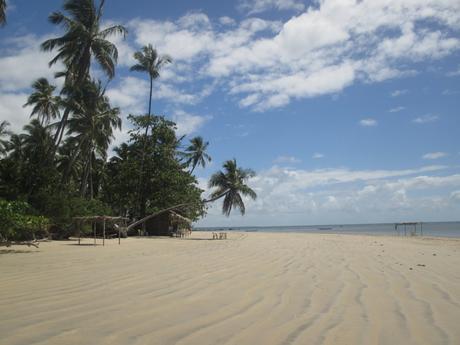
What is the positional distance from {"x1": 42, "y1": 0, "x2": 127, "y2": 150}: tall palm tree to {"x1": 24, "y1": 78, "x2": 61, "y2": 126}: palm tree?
500 inches

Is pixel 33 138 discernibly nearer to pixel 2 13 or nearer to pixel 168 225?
pixel 168 225

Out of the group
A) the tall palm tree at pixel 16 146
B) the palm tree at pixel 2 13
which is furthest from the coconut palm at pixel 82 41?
the tall palm tree at pixel 16 146

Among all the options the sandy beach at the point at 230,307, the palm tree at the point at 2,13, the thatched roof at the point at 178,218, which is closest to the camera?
the sandy beach at the point at 230,307

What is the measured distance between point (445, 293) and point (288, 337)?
2880mm

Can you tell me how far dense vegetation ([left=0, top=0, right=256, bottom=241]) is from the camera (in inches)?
802

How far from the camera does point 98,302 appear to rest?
4516mm

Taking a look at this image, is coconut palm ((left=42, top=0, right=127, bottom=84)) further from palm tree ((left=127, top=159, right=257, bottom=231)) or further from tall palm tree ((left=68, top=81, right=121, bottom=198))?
palm tree ((left=127, top=159, right=257, bottom=231))

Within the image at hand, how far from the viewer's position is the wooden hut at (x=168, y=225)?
30.7 meters

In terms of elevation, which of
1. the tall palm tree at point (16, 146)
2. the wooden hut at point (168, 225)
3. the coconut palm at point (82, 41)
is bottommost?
the wooden hut at point (168, 225)

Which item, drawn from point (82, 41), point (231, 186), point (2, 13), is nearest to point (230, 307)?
point (2, 13)

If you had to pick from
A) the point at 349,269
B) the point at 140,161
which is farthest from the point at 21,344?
the point at 140,161

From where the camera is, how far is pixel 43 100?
3569 centimetres

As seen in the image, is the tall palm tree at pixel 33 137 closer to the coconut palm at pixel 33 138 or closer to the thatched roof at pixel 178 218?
the coconut palm at pixel 33 138

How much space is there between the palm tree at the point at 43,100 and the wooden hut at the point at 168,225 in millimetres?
13735
